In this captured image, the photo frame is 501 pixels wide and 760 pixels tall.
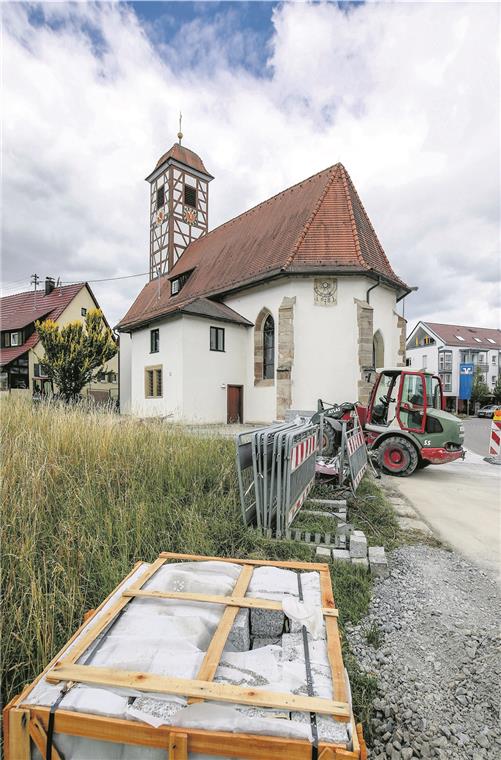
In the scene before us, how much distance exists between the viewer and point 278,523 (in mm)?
4137

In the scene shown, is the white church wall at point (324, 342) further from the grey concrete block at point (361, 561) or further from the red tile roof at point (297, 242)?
the grey concrete block at point (361, 561)

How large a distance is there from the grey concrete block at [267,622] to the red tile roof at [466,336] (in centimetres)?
5606

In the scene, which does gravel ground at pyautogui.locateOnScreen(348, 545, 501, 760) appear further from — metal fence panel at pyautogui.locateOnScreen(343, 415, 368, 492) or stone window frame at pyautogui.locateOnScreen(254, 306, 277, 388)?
stone window frame at pyautogui.locateOnScreen(254, 306, 277, 388)

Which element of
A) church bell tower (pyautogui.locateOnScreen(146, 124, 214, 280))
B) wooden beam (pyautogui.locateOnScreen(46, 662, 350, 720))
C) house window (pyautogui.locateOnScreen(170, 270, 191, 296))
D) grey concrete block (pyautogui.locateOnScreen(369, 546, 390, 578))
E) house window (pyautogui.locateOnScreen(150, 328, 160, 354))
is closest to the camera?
wooden beam (pyautogui.locateOnScreen(46, 662, 350, 720))

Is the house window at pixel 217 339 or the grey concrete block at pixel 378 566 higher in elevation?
the house window at pixel 217 339

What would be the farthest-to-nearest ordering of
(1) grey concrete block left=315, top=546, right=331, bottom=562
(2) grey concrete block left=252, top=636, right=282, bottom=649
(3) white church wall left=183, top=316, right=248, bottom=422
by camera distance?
1. (3) white church wall left=183, top=316, right=248, bottom=422
2. (1) grey concrete block left=315, top=546, right=331, bottom=562
3. (2) grey concrete block left=252, top=636, right=282, bottom=649

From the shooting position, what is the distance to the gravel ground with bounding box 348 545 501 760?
192 cm

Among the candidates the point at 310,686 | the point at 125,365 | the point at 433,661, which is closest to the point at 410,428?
the point at 433,661

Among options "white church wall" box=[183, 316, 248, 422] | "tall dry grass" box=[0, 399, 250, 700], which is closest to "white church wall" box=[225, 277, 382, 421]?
"white church wall" box=[183, 316, 248, 422]

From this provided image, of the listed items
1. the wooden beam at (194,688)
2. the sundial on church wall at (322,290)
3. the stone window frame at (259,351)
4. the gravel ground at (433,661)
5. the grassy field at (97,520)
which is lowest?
the gravel ground at (433,661)

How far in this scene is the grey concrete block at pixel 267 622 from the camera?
189 cm

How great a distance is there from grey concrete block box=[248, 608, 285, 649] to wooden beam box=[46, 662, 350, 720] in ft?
2.01

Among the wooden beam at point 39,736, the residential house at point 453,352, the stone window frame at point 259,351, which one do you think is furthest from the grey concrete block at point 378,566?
the residential house at point 453,352

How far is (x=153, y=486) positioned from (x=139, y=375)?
54.2 feet
